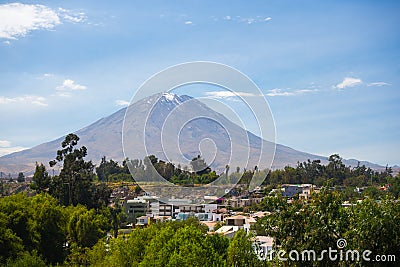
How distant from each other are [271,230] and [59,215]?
52.1 feet

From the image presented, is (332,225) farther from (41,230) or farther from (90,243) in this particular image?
(90,243)

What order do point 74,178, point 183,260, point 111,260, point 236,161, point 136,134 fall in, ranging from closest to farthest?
point 183,260, point 111,260, point 236,161, point 74,178, point 136,134

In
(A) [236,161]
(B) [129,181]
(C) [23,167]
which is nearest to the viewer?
(A) [236,161]

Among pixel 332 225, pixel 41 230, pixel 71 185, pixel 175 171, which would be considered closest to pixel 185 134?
pixel 41 230

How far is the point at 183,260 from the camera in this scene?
12.7 metres

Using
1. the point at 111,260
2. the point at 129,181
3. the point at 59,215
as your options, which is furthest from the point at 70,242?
the point at 129,181

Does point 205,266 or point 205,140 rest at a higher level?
point 205,140

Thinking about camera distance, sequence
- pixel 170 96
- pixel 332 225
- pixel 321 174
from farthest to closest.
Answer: pixel 321 174, pixel 170 96, pixel 332 225

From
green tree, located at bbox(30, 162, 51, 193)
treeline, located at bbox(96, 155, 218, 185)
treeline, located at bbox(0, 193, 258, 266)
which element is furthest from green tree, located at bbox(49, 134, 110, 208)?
treeline, located at bbox(0, 193, 258, 266)

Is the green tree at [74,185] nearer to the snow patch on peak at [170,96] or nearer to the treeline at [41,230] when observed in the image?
the treeline at [41,230]

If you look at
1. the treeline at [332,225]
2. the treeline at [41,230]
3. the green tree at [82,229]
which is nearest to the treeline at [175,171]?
the green tree at [82,229]

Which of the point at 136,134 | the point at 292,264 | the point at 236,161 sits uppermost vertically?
the point at 136,134

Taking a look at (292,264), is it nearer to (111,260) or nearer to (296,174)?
(111,260)

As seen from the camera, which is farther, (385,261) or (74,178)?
(74,178)
